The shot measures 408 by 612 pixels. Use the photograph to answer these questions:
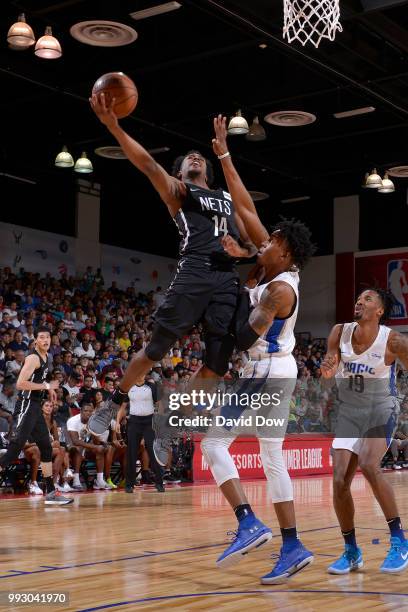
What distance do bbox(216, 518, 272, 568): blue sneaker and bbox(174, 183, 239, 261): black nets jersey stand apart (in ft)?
5.59

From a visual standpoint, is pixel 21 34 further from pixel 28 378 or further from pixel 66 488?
pixel 66 488

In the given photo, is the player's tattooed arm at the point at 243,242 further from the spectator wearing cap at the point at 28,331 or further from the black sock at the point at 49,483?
the spectator wearing cap at the point at 28,331

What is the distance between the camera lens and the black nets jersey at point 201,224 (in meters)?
5.51

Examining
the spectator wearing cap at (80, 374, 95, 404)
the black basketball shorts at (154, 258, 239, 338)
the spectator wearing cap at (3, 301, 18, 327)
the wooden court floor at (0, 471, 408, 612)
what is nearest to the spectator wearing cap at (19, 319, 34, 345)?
the spectator wearing cap at (3, 301, 18, 327)

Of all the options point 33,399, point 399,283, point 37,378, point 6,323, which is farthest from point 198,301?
point 399,283

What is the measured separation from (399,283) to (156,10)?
1467 centimetres

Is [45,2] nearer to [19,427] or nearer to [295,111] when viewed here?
[295,111]

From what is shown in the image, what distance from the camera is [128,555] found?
21.9 feet

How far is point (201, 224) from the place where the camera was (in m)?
5.53

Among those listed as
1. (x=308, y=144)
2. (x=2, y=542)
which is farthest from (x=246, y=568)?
(x=308, y=144)

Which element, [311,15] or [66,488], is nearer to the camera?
[311,15]

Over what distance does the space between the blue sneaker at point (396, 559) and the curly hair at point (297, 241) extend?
207 centimetres

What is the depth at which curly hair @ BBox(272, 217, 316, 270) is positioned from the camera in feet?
18.2

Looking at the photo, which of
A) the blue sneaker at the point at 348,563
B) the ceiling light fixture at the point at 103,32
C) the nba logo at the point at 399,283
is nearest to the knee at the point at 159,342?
the blue sneaker at the point at 348,563
